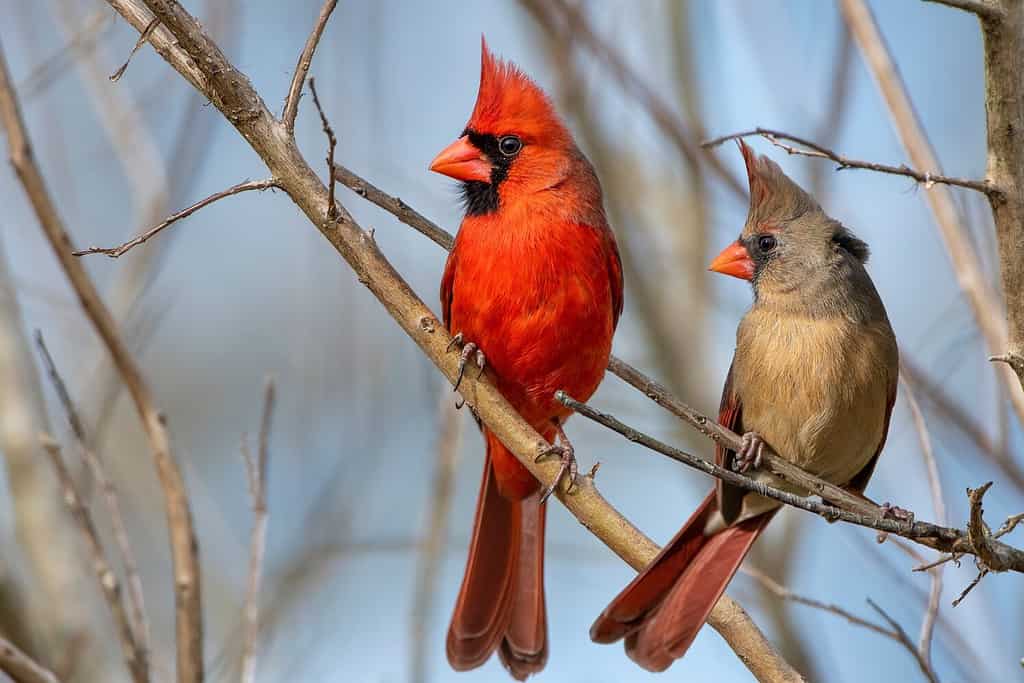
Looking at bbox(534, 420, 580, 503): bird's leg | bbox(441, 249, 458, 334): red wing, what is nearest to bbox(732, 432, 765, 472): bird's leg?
bbox(534, 420, 580, 503): bird's leg

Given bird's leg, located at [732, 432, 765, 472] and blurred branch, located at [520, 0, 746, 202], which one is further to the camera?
blurred branch, located at [520, 0, 746, 202]

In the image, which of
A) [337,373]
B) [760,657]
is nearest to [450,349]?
[760,657]

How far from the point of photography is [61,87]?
4.27 meters

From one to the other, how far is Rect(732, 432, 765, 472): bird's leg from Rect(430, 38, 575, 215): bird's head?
82cm

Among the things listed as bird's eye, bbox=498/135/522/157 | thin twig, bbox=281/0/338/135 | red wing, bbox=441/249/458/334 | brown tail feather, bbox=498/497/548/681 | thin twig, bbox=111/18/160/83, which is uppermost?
bird's eye, bbox=498/135/522/157

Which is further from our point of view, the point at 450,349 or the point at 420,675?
the point at 420,675

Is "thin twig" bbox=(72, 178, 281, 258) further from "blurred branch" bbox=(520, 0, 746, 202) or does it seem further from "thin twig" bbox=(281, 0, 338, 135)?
"blurred branch" bbox=(520, 0, 746, 202)

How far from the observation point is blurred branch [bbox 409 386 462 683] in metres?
2.97

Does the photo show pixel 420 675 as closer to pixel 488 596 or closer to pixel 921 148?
pixel 488 596

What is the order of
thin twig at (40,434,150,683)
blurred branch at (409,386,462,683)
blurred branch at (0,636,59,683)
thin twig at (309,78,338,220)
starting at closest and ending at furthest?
thin twig at (309,78,338,220) < blurred branch at (0,636,59,683) < thin twig at (40,434,150,683) < blurred branch at (409,386,462,683)

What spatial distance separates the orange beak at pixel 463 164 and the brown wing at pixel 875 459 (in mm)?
1157

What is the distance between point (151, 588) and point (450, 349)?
3.35 meters

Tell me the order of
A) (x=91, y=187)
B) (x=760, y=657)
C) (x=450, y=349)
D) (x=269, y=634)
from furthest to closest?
(x=91, y=187) → (x=269, y=634) → (x=450, y=349) → (x=760, y=657)

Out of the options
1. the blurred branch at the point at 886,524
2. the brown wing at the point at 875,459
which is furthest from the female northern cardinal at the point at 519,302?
the blurred branch at the point at 886,524
